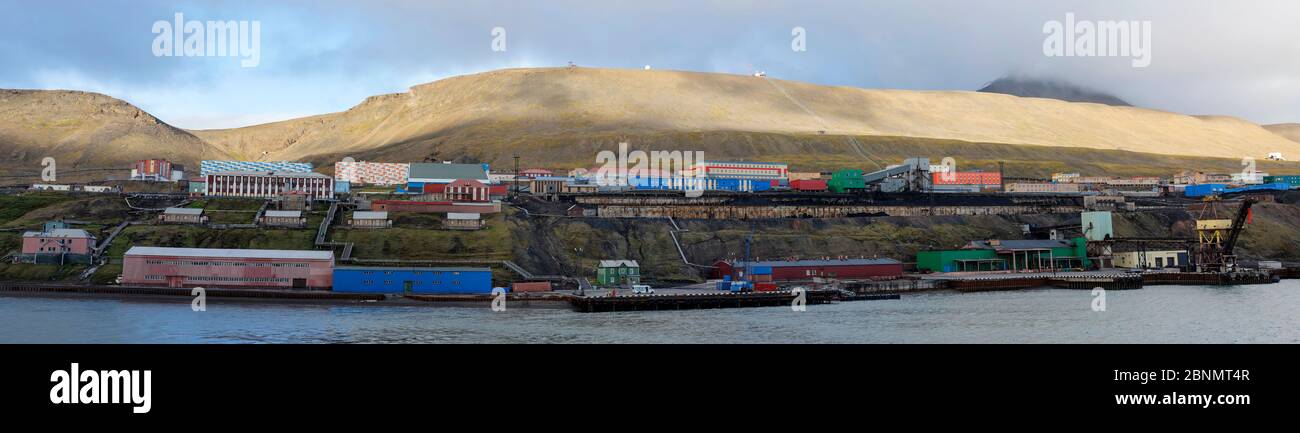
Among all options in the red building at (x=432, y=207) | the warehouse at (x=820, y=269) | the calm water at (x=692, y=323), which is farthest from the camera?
the red building at (x=432, y=207)

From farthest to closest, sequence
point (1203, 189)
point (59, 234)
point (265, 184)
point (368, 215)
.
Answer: point (1203, 189) → point (265, 184) → point (368, 215) → point (59, 234)

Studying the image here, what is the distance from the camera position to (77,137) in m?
179

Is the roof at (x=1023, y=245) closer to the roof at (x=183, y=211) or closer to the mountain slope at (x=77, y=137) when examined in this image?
the roof at (x=183, y=211)

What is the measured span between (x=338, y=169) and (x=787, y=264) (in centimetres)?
7891

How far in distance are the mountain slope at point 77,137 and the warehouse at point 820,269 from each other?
134m

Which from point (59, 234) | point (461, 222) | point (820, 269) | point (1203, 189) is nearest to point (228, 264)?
point (59, 234)

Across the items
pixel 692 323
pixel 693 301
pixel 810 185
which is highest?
pixel 810 185

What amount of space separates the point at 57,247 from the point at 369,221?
2136cm

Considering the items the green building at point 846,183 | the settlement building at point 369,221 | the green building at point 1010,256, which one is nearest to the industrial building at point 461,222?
the settlement building at point 369,221

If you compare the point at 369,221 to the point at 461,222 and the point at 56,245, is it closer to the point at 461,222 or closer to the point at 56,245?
the point at 461,222

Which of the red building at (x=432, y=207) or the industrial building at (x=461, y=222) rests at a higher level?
the red building at (x=432, y=207)

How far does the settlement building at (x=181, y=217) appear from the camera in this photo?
240 ft

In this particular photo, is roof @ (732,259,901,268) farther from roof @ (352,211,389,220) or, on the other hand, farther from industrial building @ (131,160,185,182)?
industrial building @ (131,160,185,182)
